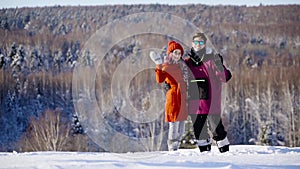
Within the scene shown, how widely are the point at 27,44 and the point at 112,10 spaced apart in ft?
123

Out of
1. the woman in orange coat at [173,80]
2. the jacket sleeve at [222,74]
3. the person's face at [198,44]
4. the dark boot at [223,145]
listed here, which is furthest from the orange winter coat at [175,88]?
the dark boot at [223,145]

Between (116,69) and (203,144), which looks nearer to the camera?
(203,144)

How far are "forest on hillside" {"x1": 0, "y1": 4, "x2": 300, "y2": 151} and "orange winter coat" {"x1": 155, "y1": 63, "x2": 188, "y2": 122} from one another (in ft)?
9.59

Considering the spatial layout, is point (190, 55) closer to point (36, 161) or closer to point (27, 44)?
point (36, 161)

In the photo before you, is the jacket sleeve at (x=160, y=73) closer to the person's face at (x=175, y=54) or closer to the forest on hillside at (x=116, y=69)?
the person's face at (x=175, y=54)

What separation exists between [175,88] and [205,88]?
0.36 meters

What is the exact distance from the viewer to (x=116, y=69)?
358 inches

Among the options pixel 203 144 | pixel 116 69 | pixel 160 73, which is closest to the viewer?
pixel 160 73

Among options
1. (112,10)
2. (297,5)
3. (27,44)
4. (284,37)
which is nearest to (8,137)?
(27,44)

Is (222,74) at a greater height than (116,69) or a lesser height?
lesser

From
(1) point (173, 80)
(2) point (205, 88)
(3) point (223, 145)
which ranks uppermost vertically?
(1) point (173, 80)

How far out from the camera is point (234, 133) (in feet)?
116

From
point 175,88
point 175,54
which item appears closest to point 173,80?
point 175,88

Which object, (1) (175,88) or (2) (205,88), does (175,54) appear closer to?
(1) (175,88)
